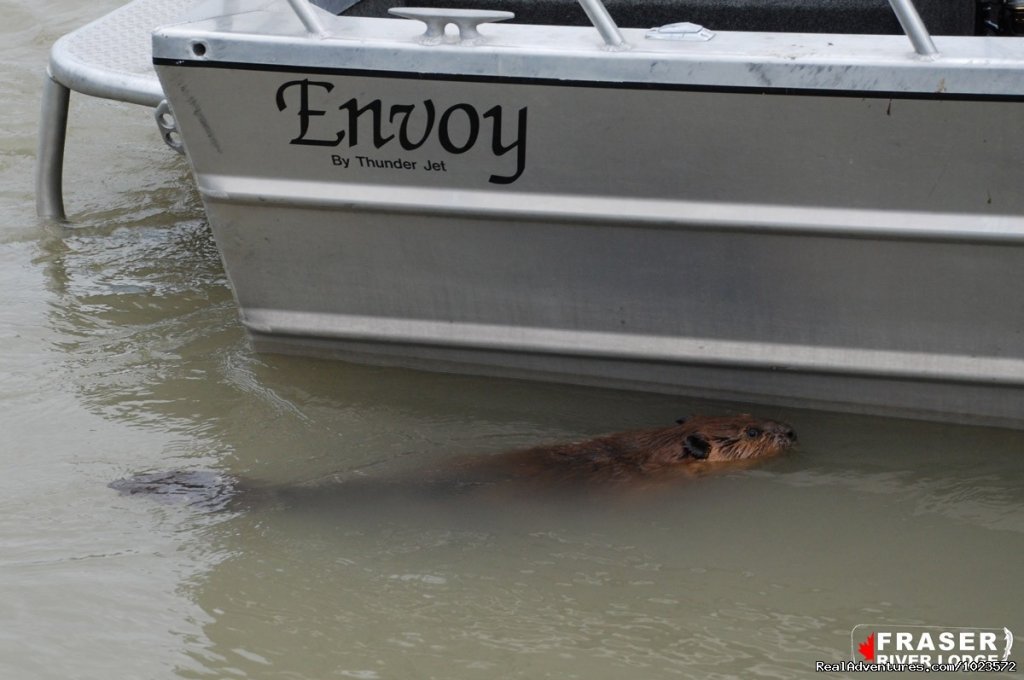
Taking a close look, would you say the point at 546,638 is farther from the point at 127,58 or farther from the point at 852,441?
the point at 127,58

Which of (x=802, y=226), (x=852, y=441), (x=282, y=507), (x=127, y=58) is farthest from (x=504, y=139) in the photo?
(x=127, y=58)

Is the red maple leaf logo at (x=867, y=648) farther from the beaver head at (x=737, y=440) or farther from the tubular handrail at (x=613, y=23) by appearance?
the tubular handrail at (x=613, y=23)

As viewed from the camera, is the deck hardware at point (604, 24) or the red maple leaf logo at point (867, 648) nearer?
the red maple leaf logo at point (867, 648)

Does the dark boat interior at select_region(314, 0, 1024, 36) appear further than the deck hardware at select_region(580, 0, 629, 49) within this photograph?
Yes

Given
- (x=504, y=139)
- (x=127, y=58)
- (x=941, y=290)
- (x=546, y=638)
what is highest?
(x=127, y=58)

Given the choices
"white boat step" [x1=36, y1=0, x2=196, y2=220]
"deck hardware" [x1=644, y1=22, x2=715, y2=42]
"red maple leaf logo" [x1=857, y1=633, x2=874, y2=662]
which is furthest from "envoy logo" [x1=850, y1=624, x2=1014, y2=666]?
"white boat step" [x1=36, y1=0, x2=196, y2=220]

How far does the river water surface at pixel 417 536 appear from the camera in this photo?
271 centimetres

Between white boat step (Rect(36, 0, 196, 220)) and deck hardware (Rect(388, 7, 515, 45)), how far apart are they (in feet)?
4.83

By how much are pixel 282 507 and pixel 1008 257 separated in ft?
7.02

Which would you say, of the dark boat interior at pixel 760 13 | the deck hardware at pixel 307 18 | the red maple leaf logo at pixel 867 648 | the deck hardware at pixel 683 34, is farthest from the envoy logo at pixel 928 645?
the dark boat interior at pixel 760 13

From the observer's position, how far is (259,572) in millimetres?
2990

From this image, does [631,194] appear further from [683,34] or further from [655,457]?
[655,457]

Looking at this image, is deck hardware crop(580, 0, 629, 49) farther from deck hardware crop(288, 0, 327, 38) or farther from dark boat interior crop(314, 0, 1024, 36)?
dark boat interior crop(314, 0, 1024, 36)

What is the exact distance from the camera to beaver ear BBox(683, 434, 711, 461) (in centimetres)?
343
